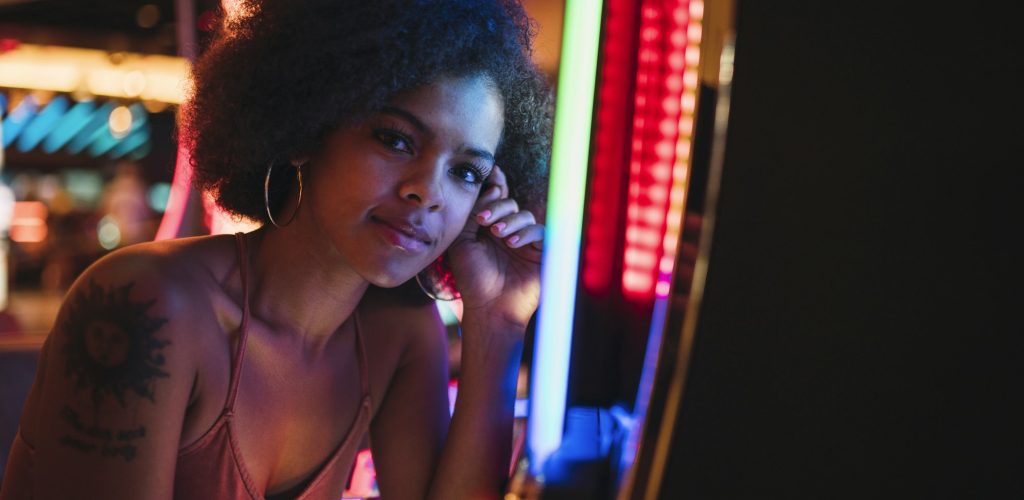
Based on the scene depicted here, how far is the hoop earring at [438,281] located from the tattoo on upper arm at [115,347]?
48cm

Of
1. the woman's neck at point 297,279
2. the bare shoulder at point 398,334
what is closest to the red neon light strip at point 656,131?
the woman's neck at point 297,279

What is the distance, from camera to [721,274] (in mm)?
790

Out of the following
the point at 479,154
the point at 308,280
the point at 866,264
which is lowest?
the point at 308,280

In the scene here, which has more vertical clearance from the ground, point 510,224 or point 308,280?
point 510,224

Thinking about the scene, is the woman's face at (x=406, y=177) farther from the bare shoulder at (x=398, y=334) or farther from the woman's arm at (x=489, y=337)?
the bare shoulder at (x=398, y=334)

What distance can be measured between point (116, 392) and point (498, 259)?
1.79ft

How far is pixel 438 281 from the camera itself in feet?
4.79

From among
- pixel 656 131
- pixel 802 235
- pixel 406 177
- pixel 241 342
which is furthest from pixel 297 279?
pixel 802 235

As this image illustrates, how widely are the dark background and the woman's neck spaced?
637mm

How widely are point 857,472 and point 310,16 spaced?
90 centimetres

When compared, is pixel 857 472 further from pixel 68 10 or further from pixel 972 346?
pixel 68 10

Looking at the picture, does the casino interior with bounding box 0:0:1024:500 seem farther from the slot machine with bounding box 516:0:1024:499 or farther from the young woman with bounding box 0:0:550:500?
the young woman with bounding box 0:0:550:500

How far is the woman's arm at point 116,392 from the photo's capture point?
1.04 metres

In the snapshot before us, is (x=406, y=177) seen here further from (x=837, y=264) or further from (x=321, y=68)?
(x=837, y=264)
